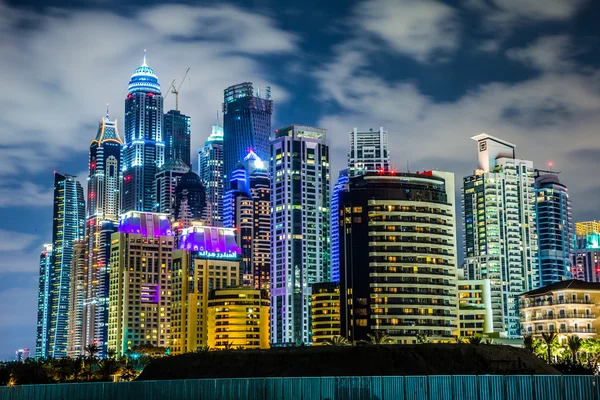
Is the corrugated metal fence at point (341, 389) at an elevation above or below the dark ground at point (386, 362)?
below

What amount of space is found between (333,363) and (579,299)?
107854 mm

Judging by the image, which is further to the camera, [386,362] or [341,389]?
[386,362]

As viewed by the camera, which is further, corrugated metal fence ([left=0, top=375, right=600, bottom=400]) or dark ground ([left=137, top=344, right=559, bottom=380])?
dark ground ([left=137, top=344, right=559, bottom=380])

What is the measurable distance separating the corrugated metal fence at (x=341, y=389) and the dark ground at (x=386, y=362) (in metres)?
17.9

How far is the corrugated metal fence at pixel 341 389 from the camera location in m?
82.6

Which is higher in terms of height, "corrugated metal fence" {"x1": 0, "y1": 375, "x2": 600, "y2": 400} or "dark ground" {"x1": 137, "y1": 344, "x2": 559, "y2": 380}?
"dark ground" {"x1": 137, "y1": 344, "x2": 559, "y2": 380}

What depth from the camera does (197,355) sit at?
123 m

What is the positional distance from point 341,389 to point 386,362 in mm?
21298

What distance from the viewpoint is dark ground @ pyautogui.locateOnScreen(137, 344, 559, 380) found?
107 meters

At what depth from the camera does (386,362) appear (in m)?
108

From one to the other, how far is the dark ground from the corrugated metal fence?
17.9m

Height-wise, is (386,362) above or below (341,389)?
above

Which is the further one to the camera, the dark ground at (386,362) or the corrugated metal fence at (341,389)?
the dark ground at (386,362)

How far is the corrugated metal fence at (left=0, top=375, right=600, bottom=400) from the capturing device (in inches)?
3253
